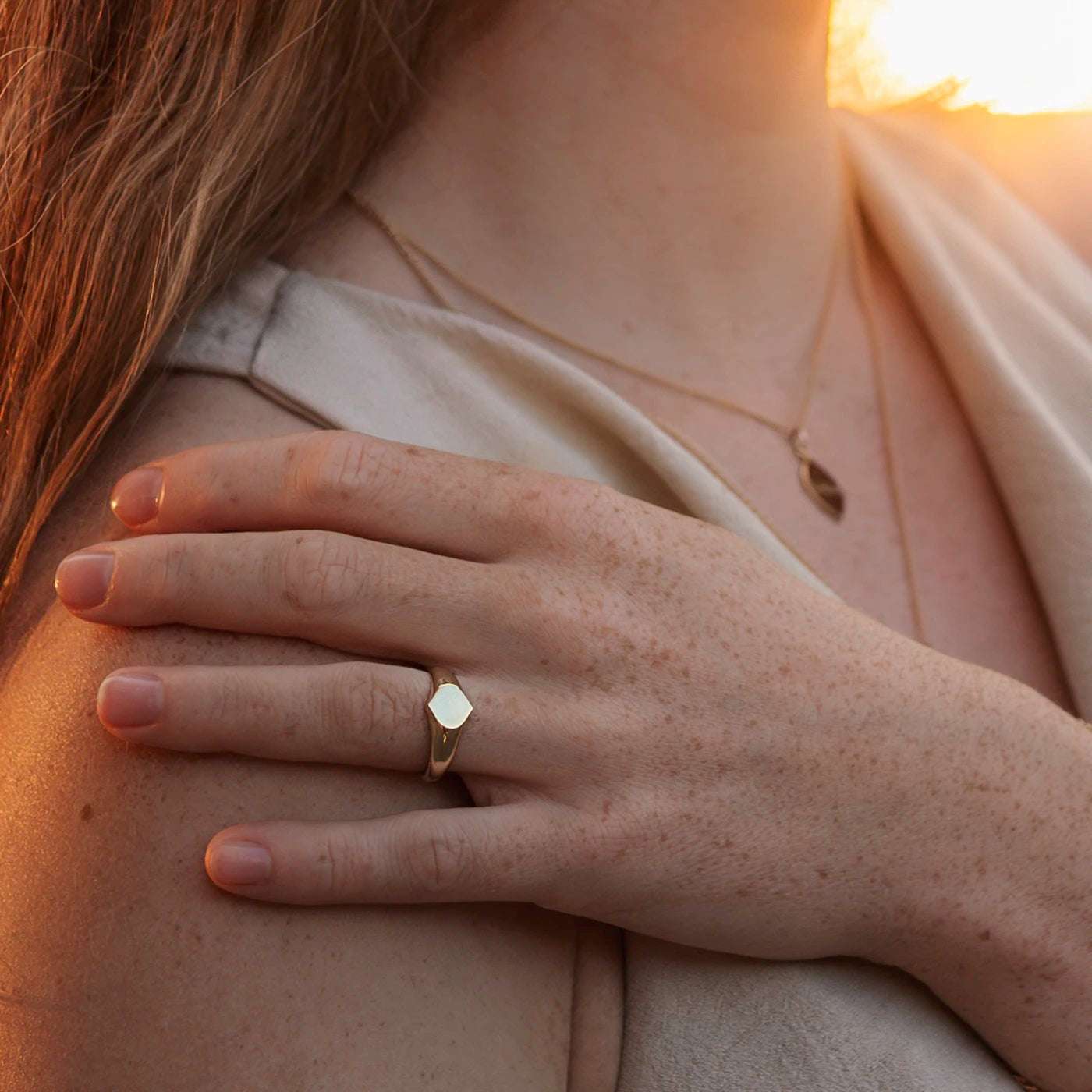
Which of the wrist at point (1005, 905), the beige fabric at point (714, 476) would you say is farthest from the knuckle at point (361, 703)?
the wrist at point (1005, 905)

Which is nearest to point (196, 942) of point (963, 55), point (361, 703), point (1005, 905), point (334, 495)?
point (361, 703)

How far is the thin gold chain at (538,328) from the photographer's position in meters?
1.07

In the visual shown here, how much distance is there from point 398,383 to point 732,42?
1.74ft

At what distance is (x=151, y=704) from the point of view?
69 cm

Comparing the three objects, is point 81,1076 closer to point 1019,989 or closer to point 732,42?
point 1019,989

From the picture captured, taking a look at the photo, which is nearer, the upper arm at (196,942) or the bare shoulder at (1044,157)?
the upper arm at (196,942)

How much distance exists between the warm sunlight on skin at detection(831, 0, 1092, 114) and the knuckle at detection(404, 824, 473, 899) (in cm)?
136

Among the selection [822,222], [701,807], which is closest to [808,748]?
[701,807]

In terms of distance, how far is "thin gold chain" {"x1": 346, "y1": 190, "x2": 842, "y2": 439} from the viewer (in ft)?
3.51

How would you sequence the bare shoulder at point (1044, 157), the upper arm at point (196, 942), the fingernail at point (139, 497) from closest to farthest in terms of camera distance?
1. the upper arm at point (196, 942)
2. the fingernail at point (139, 497)
3. the bare shoulder at point (1044, 157)

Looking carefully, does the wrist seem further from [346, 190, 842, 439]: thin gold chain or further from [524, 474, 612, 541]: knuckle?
[346, 190, 842, 439]: thin gold chain

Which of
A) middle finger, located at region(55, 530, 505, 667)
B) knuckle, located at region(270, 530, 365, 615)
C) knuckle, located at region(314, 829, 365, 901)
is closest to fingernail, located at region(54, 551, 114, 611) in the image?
middle finger, located at region(55, 530, 505, 667)

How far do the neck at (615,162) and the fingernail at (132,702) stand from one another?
548 mm

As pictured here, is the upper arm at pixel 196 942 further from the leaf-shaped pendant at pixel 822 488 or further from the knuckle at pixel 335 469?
the leaf-shaped pendant at pixel 822 488
